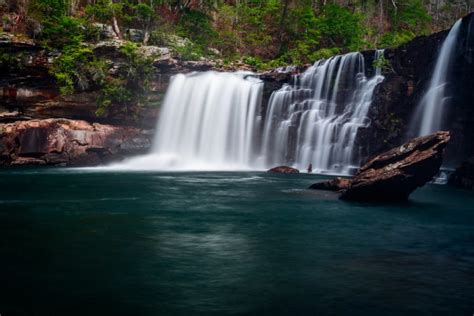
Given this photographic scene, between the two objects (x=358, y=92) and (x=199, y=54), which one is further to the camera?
(x=199, y=54)

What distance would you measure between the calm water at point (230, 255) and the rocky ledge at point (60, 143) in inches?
502

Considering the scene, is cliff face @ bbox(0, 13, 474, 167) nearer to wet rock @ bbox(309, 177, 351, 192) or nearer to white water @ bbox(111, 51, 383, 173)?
white water @ bbox(111, 51, 383, 173)

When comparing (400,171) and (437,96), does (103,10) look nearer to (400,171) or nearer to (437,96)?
(437,96)

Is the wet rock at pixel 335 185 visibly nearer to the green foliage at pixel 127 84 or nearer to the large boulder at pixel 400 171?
the large boulder at pixel 400 171

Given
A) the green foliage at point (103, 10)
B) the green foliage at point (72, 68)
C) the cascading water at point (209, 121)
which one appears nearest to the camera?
the green foliage at point (72, 68)

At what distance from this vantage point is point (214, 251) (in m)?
9.66

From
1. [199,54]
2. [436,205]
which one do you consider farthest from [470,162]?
[199,54]

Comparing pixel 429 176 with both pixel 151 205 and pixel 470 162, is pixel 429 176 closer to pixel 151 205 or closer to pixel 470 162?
pixel 470 162

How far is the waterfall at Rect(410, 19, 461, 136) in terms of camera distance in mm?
24484

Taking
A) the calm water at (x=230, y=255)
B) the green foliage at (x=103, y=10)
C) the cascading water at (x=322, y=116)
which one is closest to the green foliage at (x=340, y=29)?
the cascading water at (x=322, y=116)

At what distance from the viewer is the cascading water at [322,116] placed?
2827 cm

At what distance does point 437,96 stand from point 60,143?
2181 centimetres

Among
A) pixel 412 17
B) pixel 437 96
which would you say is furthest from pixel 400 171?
pixel 412 17

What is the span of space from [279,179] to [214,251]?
14.7m
